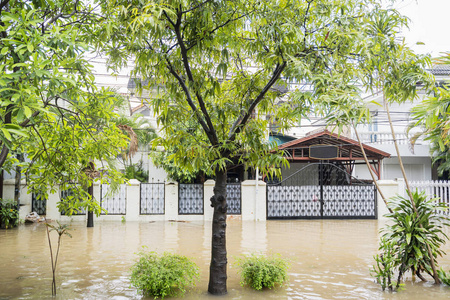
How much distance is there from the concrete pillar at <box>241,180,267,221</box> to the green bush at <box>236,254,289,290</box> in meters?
10.2

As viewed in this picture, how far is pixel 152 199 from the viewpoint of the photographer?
17.0 metres

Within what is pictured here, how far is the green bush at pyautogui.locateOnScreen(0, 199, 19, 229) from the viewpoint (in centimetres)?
1438

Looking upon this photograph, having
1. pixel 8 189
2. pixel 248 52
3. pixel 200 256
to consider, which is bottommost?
pixel 200 256

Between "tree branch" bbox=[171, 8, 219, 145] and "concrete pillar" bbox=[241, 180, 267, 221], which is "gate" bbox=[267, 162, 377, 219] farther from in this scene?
"tree branch" bbox=[171, 8, 219, 145]

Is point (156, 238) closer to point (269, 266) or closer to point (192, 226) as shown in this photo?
point (192, 226)

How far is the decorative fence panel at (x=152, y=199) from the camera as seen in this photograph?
16.9 m

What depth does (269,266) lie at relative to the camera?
6426mm

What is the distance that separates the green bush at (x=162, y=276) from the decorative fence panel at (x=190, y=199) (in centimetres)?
1060

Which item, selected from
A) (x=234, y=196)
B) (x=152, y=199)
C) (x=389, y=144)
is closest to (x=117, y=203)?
(x=152, y=199)

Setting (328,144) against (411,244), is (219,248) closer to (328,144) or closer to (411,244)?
(411,244)

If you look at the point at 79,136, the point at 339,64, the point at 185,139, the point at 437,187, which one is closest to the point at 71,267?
the point at 79,136

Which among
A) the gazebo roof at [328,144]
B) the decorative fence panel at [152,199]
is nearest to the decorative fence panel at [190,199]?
the decorative fence panel at [152,199]

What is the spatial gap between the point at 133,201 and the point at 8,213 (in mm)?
4651

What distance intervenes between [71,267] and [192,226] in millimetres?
7333
